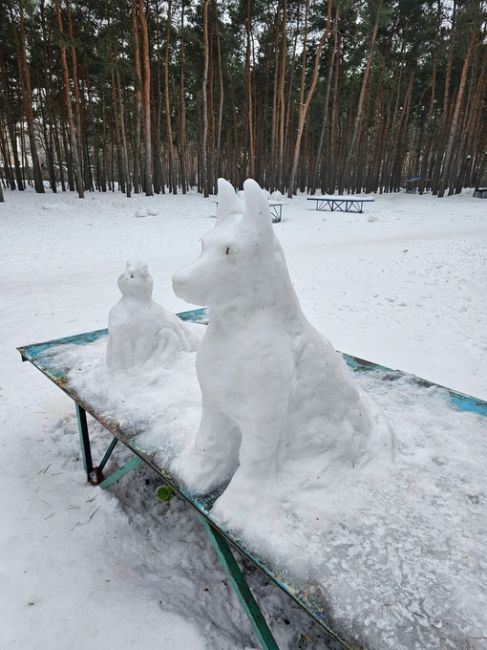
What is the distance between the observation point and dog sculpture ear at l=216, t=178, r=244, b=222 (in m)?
1.49

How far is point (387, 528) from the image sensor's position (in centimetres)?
147

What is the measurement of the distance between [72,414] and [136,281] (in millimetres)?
1602

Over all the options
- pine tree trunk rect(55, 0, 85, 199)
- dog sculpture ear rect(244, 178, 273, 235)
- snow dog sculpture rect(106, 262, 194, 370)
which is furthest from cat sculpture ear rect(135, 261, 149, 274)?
pine tree trunk rect(55, 0, 85, 199)

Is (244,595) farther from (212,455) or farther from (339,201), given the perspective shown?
(339,201)

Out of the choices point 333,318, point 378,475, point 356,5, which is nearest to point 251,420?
point 378,475

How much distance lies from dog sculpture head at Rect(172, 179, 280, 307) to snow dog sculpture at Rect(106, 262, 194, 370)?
1236mm

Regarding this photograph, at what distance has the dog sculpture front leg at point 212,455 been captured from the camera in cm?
169

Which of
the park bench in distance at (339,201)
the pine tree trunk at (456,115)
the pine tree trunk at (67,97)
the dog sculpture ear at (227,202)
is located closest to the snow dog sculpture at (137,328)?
the dog sculpture ear at (227,202)

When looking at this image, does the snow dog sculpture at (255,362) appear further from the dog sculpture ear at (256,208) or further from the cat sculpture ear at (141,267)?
the cat sculpture ear at (141,267)

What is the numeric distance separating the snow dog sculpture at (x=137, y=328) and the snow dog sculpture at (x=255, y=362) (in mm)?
1046

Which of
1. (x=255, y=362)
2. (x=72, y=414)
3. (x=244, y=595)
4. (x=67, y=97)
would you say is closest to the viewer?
(x=255, y=362)

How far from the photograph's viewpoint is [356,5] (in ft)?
59.4

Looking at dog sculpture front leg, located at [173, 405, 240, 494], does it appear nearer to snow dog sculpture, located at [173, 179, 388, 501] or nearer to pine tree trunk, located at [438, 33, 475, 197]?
snow dog sculpture, located at [173, 179, 388, 501]

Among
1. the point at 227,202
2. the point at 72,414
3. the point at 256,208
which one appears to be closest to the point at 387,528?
the point at 256,208
